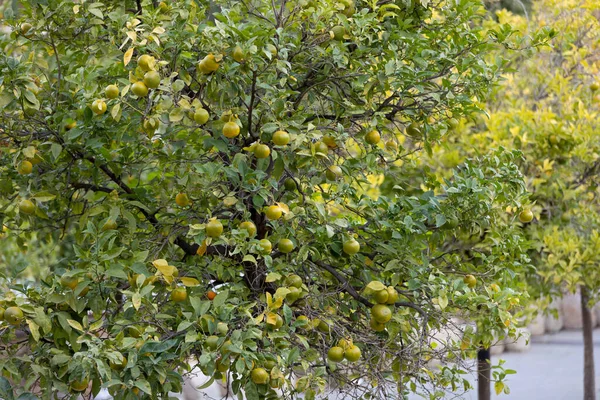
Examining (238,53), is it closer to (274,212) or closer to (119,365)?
(274,212)

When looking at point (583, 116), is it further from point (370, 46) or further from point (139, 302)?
point (139, 302)

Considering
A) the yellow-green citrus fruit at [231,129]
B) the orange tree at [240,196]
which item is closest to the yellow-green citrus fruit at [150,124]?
the orange tree at [240,196]

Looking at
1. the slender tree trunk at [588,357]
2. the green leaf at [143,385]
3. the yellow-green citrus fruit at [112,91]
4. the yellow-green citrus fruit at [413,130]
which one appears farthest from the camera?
the slender tree trunk at [588,357]

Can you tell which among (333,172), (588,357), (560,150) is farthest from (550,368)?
(333,172)

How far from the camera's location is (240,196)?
247cm

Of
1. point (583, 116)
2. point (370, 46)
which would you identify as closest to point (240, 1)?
point (370, 46)

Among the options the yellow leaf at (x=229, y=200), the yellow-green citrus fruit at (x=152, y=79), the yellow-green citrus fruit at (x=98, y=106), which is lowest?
the yellow leaf at (x=229, y=200)

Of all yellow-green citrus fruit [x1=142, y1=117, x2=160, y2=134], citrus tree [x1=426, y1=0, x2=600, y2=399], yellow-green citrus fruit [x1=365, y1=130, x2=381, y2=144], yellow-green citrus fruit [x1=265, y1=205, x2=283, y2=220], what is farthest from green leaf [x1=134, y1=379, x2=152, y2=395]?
citrus tree [x1=426, y1=0, x2=600, y2=399]

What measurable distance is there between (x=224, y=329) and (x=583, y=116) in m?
3.73

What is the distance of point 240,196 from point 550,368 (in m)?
7.54

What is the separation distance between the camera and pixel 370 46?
2.70 meters

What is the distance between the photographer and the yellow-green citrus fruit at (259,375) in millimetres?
2174

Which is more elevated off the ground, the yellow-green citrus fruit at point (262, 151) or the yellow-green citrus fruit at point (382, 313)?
the yellow-green citrus fruit at point (262, 151)

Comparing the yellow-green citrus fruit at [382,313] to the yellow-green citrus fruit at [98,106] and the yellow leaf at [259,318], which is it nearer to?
the yellow leaf at [259,318]
